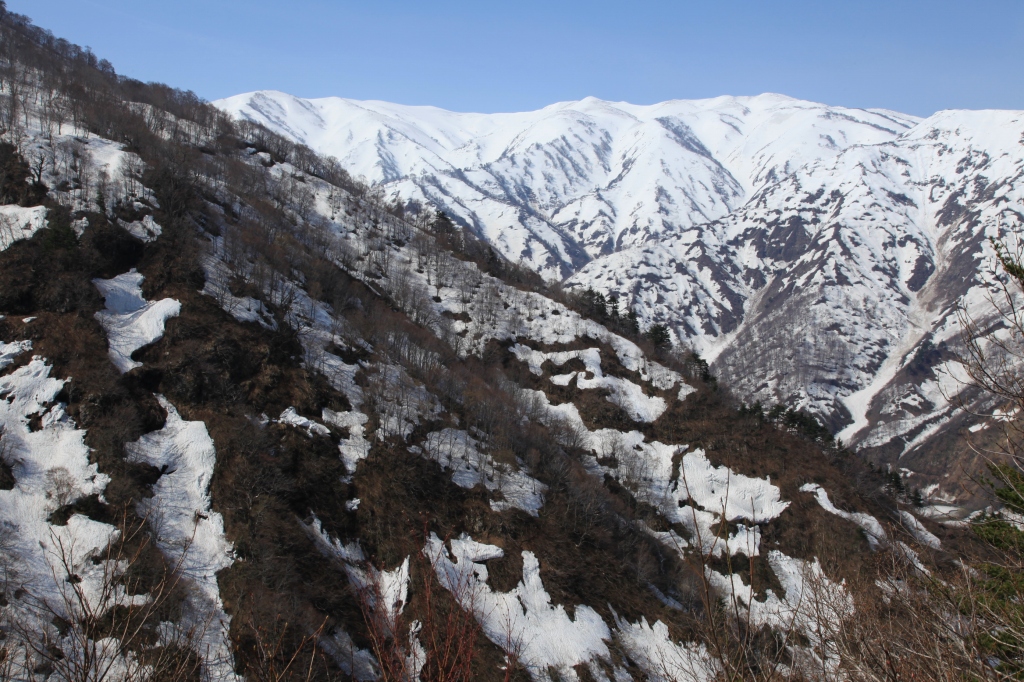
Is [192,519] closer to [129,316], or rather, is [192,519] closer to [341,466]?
[341,466]

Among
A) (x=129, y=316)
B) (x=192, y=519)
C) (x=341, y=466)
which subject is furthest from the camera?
(x=129, y=316)

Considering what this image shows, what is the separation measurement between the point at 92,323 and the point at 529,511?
3858 cm

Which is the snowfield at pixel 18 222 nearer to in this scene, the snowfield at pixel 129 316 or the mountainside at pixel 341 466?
the mountainside at pixel 341 466

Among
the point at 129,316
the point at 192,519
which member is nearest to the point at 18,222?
the point at 129,316

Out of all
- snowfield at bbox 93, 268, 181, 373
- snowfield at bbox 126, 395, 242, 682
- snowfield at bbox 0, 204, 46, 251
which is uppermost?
snowfield at bbox 0, 204, 46, 251

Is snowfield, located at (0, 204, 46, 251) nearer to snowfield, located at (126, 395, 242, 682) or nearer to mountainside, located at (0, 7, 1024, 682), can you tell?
mountainside, located at (0, 7, 1024, 682)

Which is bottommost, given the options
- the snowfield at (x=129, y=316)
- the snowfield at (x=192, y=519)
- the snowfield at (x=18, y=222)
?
the snowfield at (x=192, y=519)

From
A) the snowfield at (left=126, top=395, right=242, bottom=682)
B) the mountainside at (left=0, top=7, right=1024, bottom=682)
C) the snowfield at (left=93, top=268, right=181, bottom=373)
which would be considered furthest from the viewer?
the snowfield at (left=93, top=268, right=181, bottom=373)

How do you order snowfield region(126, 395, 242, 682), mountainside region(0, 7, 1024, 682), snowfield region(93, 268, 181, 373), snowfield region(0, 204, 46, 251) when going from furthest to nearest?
snowfield region(0, 204, 46, 251) → snowfield region(93, 268, 181, 373) → snowfield region(126, 395, 242, 682) → mountainside region(0, 7, 1024, 682)

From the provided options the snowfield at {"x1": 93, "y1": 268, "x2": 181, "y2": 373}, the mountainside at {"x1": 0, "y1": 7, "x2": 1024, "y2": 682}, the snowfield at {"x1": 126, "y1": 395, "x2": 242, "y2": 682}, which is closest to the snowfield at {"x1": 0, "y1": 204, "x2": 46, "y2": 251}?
the mountainside at {"x1": 0, "y1": 7, "x2": 1024, "y2": 682}

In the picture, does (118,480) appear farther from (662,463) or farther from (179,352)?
(662,463)

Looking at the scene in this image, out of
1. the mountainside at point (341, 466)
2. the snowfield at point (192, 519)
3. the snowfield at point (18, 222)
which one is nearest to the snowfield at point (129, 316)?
the mountainside at point (341, 466)

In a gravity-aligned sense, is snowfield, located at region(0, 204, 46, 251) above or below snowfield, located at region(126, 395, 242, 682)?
above

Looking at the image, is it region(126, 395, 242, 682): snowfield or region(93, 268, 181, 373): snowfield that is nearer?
region(126, 395, 242, 682): snowfield
